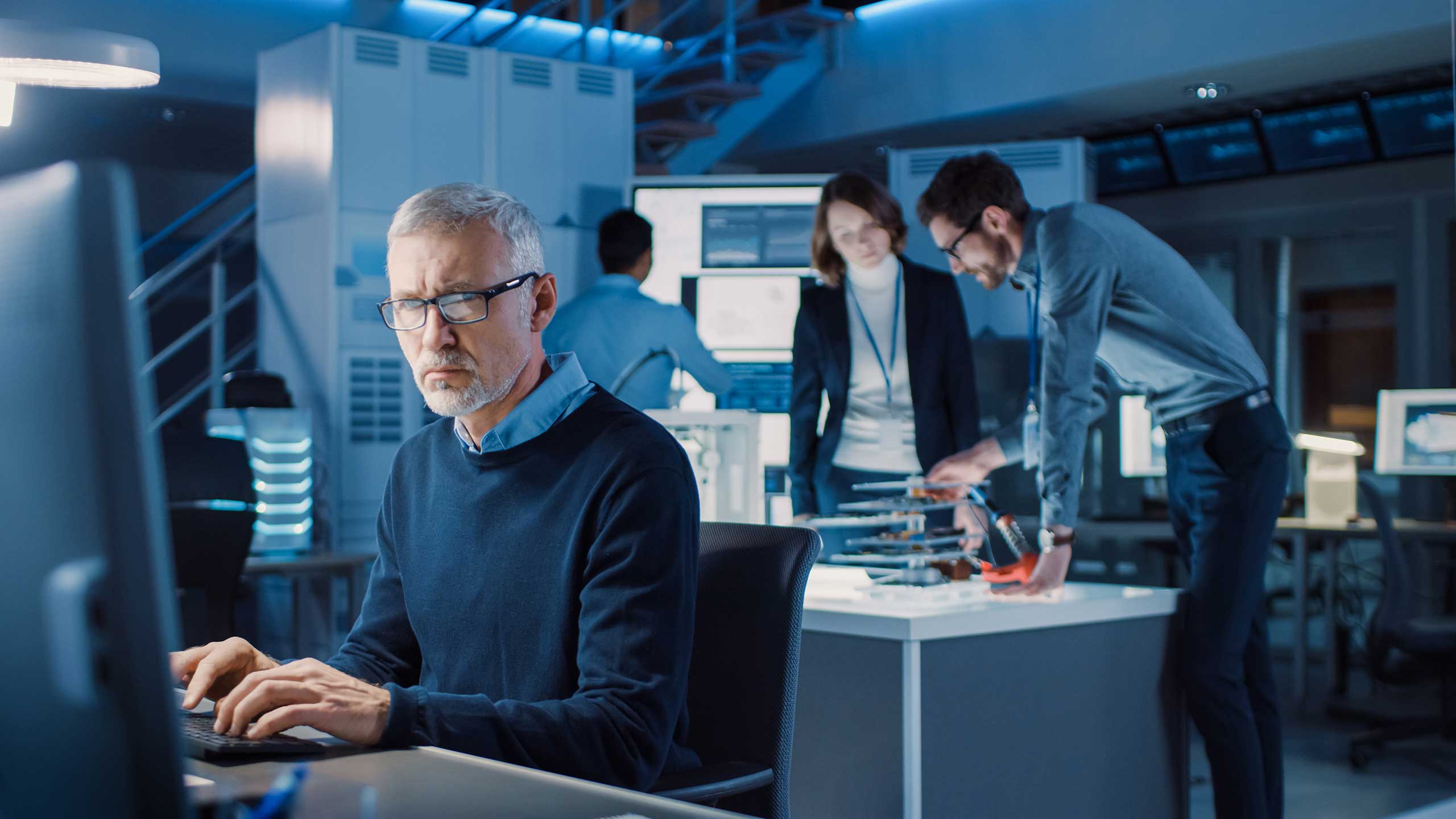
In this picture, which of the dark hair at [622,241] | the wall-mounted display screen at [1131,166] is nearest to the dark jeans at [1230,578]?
the dark hair at [622,241]

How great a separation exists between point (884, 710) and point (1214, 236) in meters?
7.02

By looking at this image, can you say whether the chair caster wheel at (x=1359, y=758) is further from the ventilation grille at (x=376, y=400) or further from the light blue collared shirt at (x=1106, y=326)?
the ventilation grille at (x=376, y=400)

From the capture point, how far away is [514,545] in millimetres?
1491

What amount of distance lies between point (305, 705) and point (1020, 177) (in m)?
5.07

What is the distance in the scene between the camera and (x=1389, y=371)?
793 centimetres

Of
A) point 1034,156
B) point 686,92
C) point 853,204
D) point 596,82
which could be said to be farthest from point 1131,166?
point 853,204

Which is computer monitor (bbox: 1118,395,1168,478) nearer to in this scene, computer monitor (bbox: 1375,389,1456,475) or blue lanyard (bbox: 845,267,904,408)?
computer monitor (bbox: 1375,389,1456,475)

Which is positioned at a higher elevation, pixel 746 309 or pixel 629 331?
pixel 746 309

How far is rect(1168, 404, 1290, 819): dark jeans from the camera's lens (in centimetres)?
251

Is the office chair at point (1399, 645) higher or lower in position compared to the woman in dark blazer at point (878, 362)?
lower

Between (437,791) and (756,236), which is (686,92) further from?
(437,791)

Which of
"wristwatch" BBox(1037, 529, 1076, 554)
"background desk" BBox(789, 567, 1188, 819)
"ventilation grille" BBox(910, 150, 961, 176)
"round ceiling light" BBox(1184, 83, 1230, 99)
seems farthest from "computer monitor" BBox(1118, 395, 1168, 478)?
"wristwatch" BBox(1037, 529, 1076, 554)

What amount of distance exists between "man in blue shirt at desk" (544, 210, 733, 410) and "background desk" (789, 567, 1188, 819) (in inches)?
60.0

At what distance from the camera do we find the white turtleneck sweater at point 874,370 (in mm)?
3189
